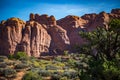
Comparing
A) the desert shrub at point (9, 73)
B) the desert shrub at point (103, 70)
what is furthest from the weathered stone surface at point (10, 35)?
the desert shrub at point (103, 70)

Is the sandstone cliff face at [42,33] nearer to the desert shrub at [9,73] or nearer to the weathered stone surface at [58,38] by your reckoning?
the weathered stone surface at [58,38]

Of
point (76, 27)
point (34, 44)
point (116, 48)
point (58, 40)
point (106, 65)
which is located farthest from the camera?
point (76, 27)

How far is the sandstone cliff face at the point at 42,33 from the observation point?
88500 millimetres

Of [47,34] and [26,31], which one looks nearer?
[26,31]

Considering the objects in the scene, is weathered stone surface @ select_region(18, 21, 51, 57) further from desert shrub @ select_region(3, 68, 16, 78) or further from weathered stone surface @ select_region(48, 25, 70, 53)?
desert shrub @ select_region(3, 68, 16, 78)

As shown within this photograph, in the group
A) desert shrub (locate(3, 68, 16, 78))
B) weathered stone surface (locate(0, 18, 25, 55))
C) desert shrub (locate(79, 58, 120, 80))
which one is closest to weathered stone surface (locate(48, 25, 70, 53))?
weathered stone surface (locate(0, 18, 25, 55))

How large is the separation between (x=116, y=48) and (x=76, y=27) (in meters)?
84.5

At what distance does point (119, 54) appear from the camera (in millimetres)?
19469

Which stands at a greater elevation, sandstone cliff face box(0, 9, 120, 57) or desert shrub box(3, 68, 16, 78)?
sandstone cliff face box(0, 9, 120, 57)

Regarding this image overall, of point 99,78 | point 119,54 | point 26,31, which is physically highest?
point 26,31

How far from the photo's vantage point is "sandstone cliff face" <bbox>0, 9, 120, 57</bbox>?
88500 millimetres

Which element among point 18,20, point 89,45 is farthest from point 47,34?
point 89,45

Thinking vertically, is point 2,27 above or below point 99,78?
above

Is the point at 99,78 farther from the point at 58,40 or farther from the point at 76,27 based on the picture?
the point at 76,27
